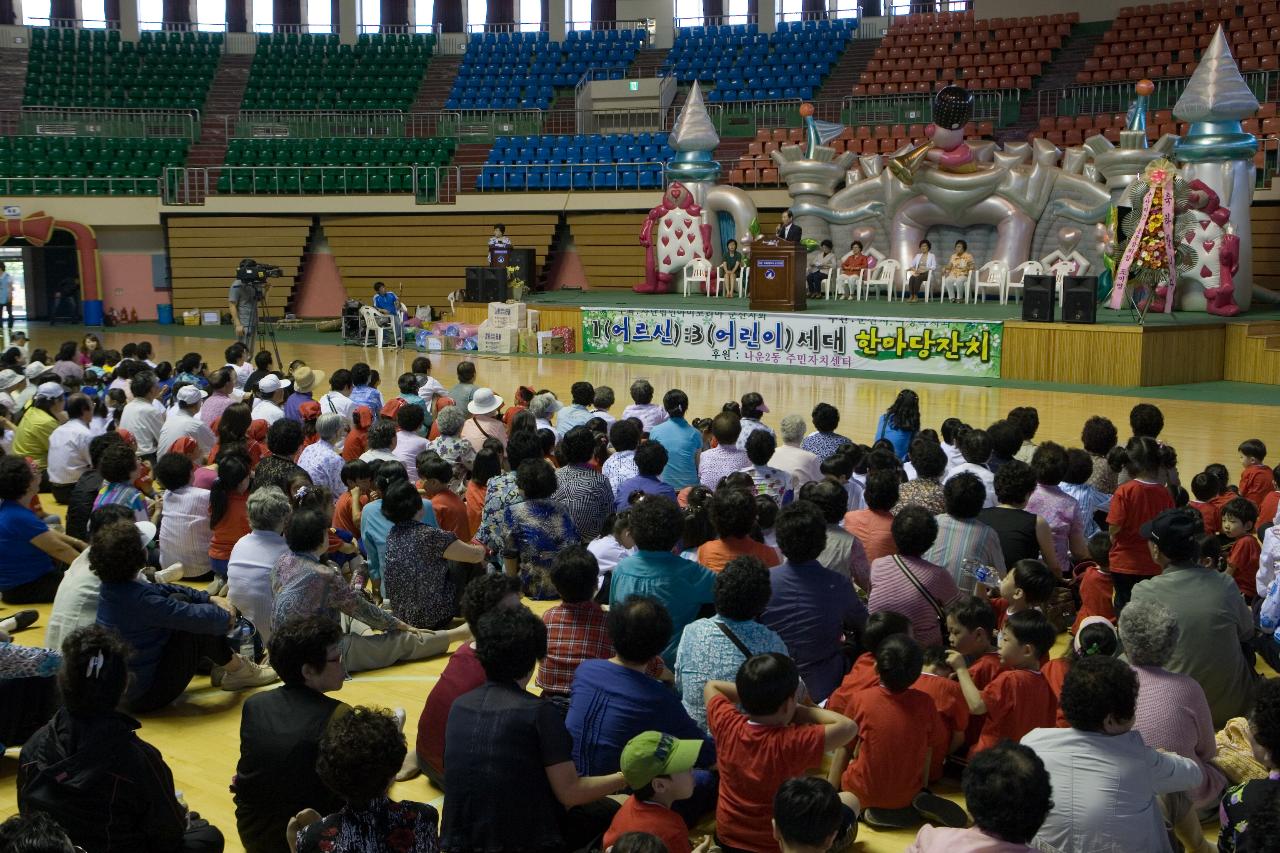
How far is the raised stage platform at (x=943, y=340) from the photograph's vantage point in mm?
15086

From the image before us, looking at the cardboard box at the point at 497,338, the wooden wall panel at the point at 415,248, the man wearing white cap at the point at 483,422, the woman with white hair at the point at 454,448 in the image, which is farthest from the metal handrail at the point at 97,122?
the woman with white hair at the point at 454,448

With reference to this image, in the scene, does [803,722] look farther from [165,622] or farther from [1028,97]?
[1028,97]

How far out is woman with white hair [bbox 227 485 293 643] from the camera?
229 inches

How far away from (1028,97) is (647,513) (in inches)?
826

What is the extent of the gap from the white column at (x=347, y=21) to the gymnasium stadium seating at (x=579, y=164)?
333 inches

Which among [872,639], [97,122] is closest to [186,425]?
[872,639]

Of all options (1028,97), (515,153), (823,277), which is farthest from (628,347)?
(1028,97)

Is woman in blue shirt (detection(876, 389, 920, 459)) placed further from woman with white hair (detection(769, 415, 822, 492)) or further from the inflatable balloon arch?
the inflatable balloon arch

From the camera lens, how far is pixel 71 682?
3.59m

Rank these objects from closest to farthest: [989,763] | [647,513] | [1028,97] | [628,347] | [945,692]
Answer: [989,763], [945,692], [647,513], [628,347], [1028,97]

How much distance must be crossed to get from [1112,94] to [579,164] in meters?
9.64

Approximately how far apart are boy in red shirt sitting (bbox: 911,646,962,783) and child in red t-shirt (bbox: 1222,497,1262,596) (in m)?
2.43

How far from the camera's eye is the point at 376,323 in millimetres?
20609

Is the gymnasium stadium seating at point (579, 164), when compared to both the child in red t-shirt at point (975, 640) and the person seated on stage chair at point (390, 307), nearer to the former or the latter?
the person seated on stage chair at point (390, 307)
